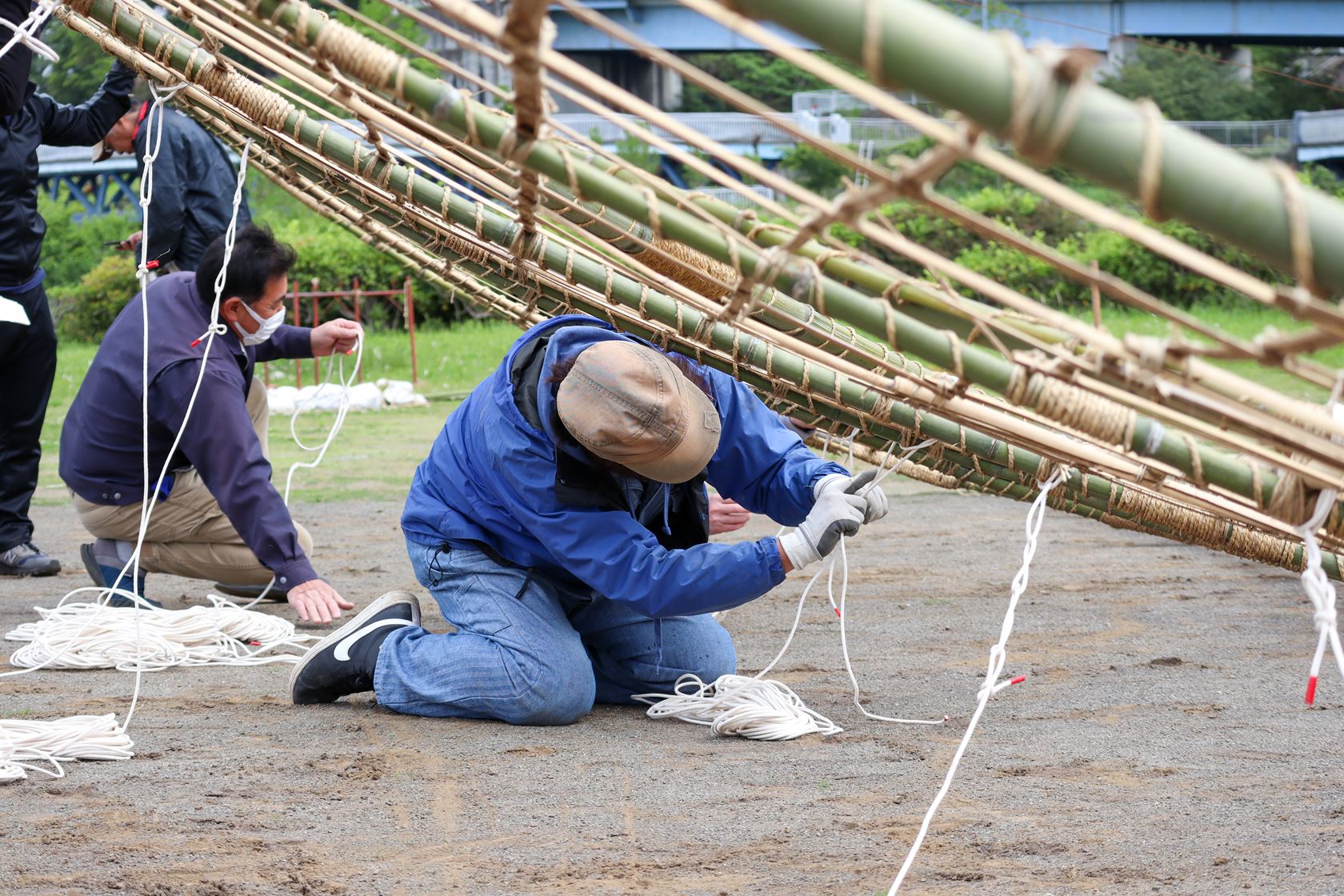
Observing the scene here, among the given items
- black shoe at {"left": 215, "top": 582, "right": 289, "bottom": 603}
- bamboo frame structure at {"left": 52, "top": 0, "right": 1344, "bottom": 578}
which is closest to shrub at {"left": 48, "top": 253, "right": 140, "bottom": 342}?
black shoe at {"left": 215, "top": 582, "right": 289, "bottom": 603}

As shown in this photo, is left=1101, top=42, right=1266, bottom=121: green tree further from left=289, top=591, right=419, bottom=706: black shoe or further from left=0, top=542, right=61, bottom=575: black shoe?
left=289, top=591, right=419, bottom=706: black shoe

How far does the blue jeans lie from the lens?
2857 millimetres

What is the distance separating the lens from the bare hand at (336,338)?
3.98 meters

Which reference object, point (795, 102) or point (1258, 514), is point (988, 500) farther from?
point (795, 102)

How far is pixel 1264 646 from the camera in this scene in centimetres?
351

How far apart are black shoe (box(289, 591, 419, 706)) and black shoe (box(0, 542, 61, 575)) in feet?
6.09

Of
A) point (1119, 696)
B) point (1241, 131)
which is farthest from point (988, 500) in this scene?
point (1241, 131)

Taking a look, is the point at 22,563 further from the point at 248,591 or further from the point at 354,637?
the point at 354,637

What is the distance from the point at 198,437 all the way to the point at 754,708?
1664 millimetres

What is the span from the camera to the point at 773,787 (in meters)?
2.47

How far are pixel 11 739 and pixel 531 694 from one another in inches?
39.4

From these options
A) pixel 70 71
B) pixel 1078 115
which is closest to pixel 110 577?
pixel 1078 115

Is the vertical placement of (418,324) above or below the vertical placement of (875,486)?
below

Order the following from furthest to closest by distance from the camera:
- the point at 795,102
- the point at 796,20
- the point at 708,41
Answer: the point at 708,41
the point at 795,102
the point at 796,20
